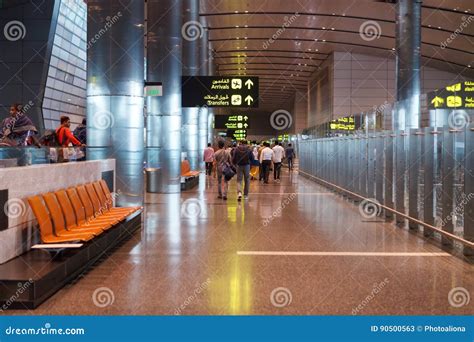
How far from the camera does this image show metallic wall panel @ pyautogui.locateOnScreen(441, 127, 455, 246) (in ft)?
30.0

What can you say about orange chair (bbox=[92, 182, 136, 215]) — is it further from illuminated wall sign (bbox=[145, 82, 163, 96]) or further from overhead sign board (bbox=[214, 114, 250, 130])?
overhead sign board (bbox=[214, 114, 250, 130])

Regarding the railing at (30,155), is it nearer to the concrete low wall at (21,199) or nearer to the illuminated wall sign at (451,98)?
the concrete low wall at (21,199)

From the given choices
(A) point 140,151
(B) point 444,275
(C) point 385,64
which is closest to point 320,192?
(A) point 140,151

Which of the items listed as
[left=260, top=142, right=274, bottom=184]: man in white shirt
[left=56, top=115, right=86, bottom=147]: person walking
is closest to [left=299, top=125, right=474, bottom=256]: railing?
[left=56, top=115, right=86, bottom=147]: person walking

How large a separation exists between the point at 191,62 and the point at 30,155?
2122 cm

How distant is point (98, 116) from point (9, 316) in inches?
293

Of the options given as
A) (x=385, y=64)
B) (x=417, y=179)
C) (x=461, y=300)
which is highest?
(x=385, y=64)

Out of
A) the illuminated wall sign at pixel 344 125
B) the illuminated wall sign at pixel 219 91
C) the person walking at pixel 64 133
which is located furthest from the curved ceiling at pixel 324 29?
the person walking at pixel 64 133

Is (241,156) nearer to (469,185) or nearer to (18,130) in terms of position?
(18,130)

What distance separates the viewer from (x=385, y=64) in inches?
1687

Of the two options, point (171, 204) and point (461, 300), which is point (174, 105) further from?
point (461, 300)

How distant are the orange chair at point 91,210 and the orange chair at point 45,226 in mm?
1527

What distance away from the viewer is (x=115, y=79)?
40.2 feet

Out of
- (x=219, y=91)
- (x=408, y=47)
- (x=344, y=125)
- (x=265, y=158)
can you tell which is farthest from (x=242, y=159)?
(x=408, y=47)
